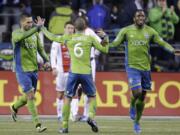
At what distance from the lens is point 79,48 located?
707 inches

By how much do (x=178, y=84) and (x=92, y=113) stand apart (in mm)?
6688

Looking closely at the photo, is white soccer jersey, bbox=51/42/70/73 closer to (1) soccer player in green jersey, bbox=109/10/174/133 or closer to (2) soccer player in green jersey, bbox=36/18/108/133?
(1) soccer player in green jersey, bbox=109/10/174/133

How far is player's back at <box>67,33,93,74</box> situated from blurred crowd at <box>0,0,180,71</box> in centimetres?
696

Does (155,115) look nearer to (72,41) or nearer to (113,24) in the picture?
(113,24)

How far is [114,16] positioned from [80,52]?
8696 mm

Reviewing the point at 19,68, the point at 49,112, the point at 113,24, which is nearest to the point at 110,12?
the point at 113,24

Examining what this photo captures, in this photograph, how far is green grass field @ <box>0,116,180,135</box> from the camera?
17938 mm

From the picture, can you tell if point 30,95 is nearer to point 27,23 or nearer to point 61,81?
point 27,23

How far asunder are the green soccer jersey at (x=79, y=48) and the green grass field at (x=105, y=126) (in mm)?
1286

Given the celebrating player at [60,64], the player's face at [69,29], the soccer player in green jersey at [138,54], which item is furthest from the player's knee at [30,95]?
the celebrating player at [60,64]

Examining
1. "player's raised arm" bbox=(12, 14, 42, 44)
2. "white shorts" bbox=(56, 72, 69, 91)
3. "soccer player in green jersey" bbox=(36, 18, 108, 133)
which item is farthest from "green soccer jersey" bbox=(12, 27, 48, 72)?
"white shorts" bbox=(56, 72, 69, 91)

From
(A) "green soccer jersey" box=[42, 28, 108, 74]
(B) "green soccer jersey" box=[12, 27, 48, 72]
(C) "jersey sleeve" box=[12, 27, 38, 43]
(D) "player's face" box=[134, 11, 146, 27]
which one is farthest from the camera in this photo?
(B) "green soccer jersey" box=[12, 27, 48, 72]

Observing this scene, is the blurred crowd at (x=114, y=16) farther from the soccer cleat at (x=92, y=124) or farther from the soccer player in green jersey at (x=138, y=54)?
the soccer cleat at (x=92, y=124)

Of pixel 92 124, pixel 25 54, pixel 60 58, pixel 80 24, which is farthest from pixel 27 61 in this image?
pixel 60 58
